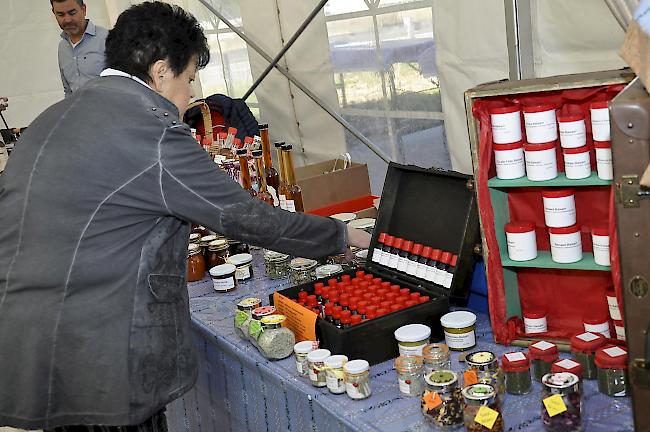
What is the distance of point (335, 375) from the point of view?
60.6 inches

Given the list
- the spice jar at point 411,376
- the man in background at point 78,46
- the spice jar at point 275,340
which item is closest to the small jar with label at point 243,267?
the spice jar at point 275,340

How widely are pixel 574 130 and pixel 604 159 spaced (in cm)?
8

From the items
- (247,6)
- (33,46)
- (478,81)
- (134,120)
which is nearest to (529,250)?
(134,120)

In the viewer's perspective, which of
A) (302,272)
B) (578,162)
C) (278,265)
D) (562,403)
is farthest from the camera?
(278,265)

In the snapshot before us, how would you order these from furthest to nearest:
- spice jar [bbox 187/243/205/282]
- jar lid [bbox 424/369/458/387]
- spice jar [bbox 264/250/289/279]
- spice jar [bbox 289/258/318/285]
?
spice jar [bbox 187/243/205/282], spice jar [bbox 264/250/289/279], spice jar [bbox 289/258/318/285], jar lid [bbox 424/369/458/387]

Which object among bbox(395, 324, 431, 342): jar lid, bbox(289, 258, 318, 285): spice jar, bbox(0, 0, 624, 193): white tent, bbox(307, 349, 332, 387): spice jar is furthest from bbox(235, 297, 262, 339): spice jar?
bbox(0, 0, 624, 193): white tent

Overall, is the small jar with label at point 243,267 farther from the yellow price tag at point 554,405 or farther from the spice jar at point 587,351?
the yellow price tag at point 554,405

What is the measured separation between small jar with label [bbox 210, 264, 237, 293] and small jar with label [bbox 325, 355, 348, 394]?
758 millimetres

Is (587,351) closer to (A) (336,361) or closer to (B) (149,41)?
(A) (336,361)

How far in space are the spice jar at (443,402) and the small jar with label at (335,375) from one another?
0.21 meters

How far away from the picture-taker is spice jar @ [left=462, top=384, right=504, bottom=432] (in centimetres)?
126

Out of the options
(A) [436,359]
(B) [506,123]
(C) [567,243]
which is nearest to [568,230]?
(C) [567,243]

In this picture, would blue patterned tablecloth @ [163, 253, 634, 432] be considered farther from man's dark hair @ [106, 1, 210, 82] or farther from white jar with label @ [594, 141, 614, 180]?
man's dark hair @ [106, 1, 210, 82]

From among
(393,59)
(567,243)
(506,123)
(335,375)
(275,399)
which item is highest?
(393,59)
